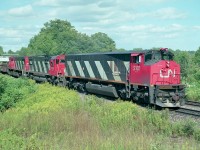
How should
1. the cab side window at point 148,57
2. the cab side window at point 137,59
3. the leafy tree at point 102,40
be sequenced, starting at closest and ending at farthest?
1. the cab side window at point 148,57
2. the cab side window at point 137,59
3. the leafy tree at point 102,40

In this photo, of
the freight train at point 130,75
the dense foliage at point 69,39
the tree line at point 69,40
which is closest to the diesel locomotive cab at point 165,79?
the freight train at point 130,75

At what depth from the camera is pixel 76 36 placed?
531 ft

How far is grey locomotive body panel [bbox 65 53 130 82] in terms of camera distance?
898 inches

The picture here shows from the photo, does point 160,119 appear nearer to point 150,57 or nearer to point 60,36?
point 150,57

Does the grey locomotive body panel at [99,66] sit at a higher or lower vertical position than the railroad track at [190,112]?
higher

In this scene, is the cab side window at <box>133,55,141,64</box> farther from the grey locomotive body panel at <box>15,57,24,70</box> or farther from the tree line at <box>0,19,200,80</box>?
the tree line at <box>0,19,200,80</box>

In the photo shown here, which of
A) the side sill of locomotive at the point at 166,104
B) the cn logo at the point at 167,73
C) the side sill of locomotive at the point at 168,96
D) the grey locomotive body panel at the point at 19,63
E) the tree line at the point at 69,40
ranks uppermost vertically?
the tree line at the point at 69,40

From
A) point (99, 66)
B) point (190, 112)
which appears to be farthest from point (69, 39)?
point (190, 112)

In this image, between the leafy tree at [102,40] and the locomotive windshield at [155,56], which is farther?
the leafy tree at [102,40]

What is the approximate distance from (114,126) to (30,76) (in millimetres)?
37340

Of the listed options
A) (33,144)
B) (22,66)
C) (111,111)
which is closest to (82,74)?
(111,111)

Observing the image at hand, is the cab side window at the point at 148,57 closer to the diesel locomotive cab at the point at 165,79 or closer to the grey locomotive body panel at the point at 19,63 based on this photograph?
the diesel locomotive cab at the point at 165,79

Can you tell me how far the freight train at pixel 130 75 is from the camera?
19406 millimetres

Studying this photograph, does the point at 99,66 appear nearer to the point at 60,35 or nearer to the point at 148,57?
the point at 148,57
